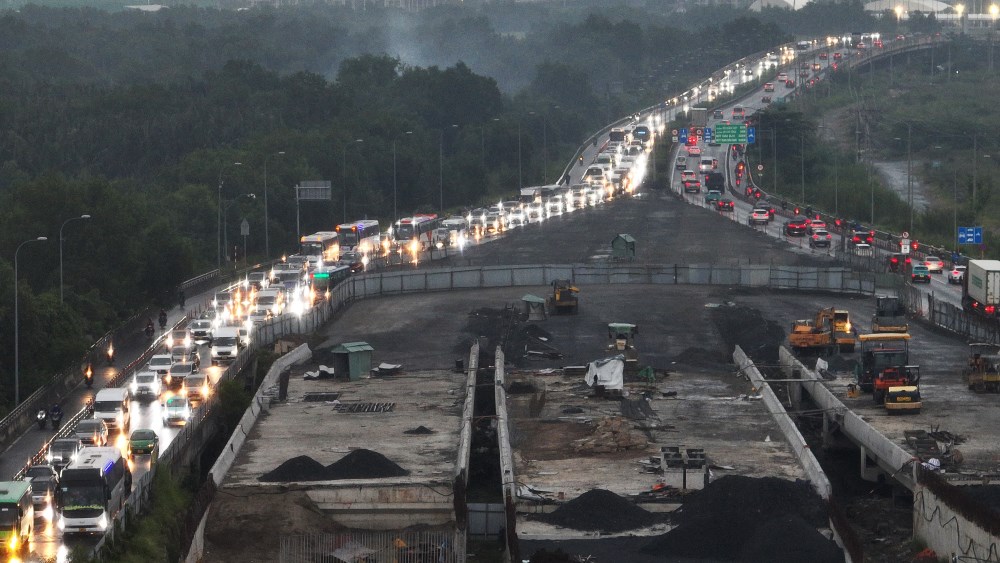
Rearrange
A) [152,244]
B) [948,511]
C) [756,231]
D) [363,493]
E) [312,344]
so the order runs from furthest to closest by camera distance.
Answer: [756,231]
[152,244]
[312,344]
[363,493]
[948,511]

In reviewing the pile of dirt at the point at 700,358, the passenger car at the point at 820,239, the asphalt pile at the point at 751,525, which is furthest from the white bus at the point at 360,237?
the asphalt pile at the point at 751,525

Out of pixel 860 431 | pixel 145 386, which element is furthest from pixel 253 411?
pixel 860 431

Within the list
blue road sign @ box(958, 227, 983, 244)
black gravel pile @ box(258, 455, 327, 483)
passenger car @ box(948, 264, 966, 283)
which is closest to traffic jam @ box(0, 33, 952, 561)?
passenger car @ box(948, 264, 966, 283)

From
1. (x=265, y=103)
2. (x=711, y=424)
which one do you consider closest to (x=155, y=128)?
(x=265, y=103)

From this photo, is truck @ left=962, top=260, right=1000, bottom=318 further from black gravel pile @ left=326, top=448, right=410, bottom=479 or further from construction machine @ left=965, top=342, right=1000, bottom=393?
black gravel pile @ left=326, top=448, right=410, bottom=479

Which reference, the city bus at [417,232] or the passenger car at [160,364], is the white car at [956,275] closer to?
the city bus at [417,232]

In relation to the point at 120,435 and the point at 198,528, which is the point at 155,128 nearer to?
the point at 120,435
